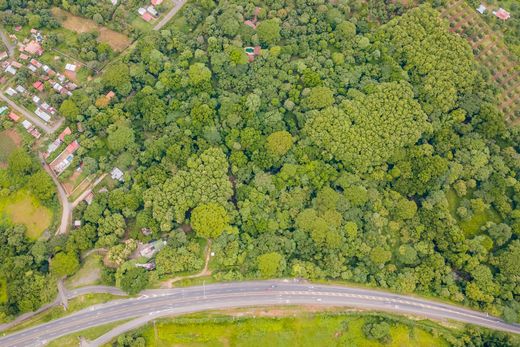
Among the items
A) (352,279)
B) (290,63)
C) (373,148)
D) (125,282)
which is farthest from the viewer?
(290,63)

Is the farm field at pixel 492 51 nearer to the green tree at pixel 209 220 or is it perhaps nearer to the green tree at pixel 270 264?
the green tree at pixel 270 264

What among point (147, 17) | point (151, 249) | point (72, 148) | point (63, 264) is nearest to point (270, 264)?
point (151, 249)

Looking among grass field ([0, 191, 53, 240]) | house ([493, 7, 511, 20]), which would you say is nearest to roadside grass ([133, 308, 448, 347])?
grass field ([0, 191, 53, 240])

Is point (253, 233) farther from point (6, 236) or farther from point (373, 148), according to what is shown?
point (6, 236)

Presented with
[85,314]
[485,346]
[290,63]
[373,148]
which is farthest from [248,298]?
[290,63]

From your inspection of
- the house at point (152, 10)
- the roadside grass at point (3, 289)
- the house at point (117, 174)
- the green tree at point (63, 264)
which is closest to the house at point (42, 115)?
the house at point (117, 174)

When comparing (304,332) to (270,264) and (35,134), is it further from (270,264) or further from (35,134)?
(35,134)
